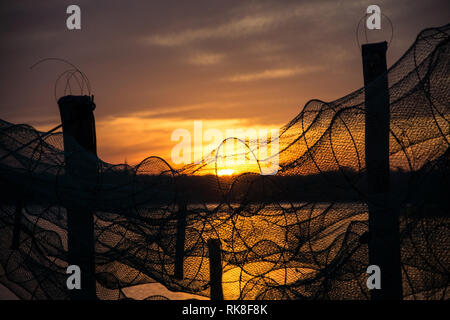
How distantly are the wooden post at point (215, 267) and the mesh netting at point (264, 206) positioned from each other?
0.24 ft

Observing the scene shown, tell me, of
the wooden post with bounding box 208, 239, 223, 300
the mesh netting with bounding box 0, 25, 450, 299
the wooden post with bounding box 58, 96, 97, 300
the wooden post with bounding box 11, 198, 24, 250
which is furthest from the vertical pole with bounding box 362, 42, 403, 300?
the wooden post with bounding box 11, 198, 24, 250

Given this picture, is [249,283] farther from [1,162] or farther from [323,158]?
[1,162]

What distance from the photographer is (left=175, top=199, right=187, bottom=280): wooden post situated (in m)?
4.69

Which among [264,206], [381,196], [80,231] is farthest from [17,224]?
[381,196]

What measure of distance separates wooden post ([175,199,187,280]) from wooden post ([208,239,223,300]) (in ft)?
0.98

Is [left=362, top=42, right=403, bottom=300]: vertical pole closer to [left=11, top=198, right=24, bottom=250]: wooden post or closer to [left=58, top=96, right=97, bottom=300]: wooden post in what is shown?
[left=58, top=96, right=97, bottom=300]: wooden post

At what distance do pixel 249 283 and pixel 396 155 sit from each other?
1894 mm

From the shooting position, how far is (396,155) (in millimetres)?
4121

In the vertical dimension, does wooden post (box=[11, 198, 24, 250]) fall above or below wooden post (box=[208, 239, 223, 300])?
above

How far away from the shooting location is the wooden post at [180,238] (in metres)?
4.69

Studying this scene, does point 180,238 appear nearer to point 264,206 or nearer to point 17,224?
point 264,206

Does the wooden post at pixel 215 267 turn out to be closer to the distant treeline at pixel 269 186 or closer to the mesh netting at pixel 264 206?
the mesh netting at pixel 264 206
